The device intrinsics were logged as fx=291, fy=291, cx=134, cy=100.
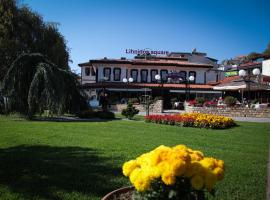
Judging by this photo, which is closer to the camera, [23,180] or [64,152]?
[23,180]

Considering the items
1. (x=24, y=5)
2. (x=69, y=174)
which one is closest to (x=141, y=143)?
(x=69, y=174)

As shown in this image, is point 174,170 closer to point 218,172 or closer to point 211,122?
point 218,172

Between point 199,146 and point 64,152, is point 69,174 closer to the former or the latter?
point 64,152

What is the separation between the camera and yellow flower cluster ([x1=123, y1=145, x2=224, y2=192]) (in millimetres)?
2432

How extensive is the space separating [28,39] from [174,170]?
89.1 feet

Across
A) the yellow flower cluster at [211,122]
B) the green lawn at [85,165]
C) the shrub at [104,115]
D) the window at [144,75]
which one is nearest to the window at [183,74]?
the window at [144,75]

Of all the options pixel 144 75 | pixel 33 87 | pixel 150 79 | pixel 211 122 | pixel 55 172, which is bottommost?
pixel 55 172

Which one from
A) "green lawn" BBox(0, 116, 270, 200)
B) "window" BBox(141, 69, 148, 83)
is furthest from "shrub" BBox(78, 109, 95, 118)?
"window" BBox(141, 69, 148, 83)

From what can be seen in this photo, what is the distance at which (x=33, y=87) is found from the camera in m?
16.6

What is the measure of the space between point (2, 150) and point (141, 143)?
4002mm

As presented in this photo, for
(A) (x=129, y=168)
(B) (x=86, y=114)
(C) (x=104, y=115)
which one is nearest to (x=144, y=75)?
(C) (x=104, y=115)

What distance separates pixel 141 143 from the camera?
919cm

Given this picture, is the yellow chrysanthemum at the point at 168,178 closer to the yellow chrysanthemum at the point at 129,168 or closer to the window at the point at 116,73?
the yellow chrysanthemum at the point at 129,168

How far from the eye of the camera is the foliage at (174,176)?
2.45 metres
